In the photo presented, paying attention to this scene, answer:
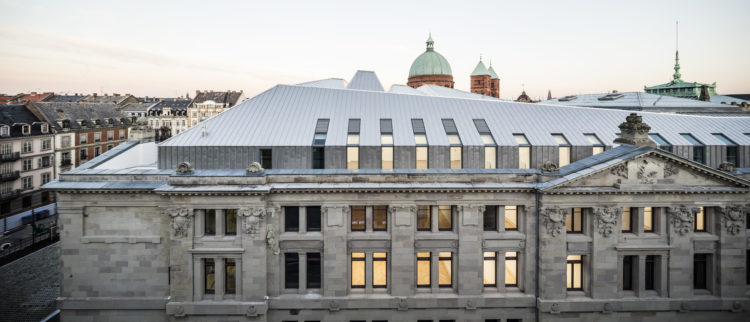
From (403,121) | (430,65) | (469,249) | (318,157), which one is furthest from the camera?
(430,65)

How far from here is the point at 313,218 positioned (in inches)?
1351

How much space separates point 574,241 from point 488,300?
26.7 ft

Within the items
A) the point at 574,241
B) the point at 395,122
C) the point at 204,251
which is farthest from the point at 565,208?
the point at 204,251

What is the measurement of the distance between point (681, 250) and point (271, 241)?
31.8 m

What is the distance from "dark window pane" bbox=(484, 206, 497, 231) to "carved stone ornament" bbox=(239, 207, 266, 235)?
57.0 feet

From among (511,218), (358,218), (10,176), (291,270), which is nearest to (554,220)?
(511,218)

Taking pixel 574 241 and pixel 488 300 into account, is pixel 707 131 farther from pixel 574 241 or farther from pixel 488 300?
pixel 488 300

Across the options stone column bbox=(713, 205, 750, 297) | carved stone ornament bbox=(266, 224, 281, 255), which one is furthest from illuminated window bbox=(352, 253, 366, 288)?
stone column bbox=(713, 205, 750, 297)

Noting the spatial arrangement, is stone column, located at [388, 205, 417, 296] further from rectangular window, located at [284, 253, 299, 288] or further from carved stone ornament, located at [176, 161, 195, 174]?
carved stone ornament, located at [176, 161, 195, 174]

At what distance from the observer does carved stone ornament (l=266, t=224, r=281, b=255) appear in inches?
1304

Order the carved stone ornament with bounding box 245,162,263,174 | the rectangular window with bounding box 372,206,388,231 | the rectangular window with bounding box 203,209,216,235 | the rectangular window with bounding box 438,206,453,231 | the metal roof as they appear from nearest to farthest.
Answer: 1. the carved stone ornament with bounding box 245,162,263,174
2. the rectangular window with bounding box 203,209,216,235
3. the rectangular window with bounding box 372,206,388,231
4. the rectangular window with bounding box 438,206,453,231
5. the metal roof

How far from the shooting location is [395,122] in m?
40.2

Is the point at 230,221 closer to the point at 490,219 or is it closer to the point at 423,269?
the point at 423,269

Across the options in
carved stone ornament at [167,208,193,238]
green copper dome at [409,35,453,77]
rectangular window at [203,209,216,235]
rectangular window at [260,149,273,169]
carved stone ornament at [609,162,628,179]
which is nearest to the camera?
carved stone ornament at [167,208,193,238]
